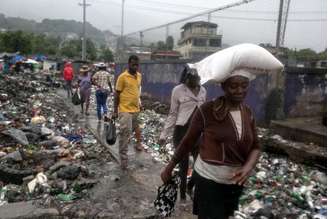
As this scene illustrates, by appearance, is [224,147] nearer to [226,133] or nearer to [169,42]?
[226,133]

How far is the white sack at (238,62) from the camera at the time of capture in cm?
225

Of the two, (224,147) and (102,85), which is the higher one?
(224,147)

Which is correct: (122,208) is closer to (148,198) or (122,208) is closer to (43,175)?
(148,198)

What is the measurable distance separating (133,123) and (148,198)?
1.59 meters

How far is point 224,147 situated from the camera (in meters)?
2.35

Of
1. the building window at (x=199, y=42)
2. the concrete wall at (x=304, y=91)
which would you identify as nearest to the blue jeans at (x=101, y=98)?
the building window at (x=199, y=42)

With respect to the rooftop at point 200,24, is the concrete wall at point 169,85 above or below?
below

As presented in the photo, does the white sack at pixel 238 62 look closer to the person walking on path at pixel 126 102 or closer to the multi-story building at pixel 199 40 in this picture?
the person walking on path at pixel 126 102

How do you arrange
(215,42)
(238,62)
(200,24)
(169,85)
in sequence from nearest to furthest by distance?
(238,62), (215,42), (200,24), (169,85)

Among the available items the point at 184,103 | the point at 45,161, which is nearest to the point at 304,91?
the point at 184,103

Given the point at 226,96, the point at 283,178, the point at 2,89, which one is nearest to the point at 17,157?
the point at 283,178

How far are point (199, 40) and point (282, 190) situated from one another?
733 centimetres

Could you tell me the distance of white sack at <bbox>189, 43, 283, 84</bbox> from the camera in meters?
2.25

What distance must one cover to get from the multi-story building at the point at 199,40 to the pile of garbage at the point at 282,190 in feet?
15.4
